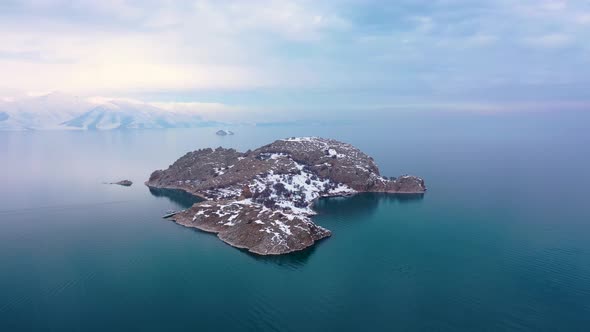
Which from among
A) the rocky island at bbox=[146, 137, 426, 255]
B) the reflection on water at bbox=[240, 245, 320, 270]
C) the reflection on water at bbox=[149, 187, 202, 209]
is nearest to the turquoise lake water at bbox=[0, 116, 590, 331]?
the reflection on water at bbox=[240, 245, 320, 270]

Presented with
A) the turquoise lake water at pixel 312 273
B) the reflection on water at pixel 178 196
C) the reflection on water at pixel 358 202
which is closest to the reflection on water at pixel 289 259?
the turquoise lake water at pixel 312 273

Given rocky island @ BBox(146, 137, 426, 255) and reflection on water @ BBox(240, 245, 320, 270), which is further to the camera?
rocky island @ BBox(146, 137, 426, 255)

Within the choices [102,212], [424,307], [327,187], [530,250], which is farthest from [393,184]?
[102,212]

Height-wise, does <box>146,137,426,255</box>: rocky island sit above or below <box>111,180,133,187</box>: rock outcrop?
above

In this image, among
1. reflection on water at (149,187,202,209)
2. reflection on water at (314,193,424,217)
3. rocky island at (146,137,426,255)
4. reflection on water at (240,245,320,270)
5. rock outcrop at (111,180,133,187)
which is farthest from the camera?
rock outcrop at (111,180,133,187)

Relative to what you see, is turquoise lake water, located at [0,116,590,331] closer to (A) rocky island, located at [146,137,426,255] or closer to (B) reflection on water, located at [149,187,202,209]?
(A) rocky island, located at [146,137,426,255]

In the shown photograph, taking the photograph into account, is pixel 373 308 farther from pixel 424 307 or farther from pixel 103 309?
pixel 103 309

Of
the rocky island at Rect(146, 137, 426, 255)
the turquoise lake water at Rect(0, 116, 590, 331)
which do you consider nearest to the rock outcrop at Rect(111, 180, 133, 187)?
the rocky island at Rect(146, 137, 426, 255)

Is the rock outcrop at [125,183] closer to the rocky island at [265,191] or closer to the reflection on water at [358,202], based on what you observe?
the rocky island at [265,191]

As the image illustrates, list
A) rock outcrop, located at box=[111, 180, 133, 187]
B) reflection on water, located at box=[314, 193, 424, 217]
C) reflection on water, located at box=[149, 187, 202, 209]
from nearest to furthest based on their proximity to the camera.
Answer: reflection on water, located at box=[314, 193, 424, 217]
reflection on water, located at box=[149, 187, 202, 209]
rock outcrop, located at box=[111, 180, 133, 187]
